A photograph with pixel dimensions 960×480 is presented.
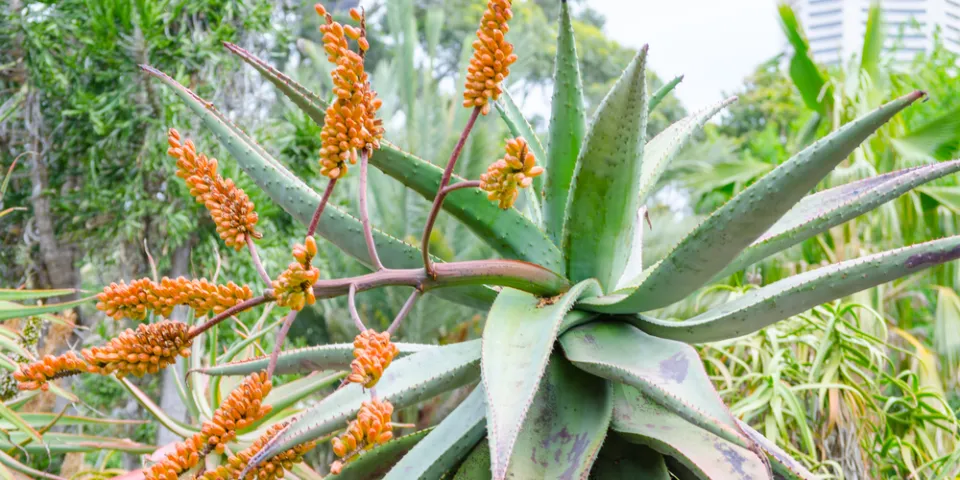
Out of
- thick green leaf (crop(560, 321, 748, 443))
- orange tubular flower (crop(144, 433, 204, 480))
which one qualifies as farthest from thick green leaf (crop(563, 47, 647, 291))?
orange tubular flower (crop(144, 433, 204, 480))

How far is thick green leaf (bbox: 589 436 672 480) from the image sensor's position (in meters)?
1.18

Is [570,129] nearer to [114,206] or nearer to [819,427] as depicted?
[819,427]

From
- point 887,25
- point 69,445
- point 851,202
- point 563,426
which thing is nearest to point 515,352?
point 563,426

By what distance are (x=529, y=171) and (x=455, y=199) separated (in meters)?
0.38

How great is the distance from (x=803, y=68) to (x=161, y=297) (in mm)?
5994

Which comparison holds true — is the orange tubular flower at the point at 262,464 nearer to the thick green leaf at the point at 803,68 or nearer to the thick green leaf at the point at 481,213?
the thick green leaf at the point at 481,213

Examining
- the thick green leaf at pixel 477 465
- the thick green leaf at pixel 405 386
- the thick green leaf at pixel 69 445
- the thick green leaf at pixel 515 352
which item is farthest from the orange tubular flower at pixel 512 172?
the thick green leaf at pixel 69 445

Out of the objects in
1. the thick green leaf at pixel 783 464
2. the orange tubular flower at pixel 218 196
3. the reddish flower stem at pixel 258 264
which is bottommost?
the thick green leaf at pixel 783 464

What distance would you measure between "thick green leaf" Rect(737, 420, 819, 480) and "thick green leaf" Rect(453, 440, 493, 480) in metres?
0.39

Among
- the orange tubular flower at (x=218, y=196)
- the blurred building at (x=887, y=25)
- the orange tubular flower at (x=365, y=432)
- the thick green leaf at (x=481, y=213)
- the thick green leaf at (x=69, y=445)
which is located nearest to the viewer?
the orange tubular flower at (x=365, y=432)

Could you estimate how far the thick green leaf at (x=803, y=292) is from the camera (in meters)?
0.99

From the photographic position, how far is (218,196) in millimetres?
971

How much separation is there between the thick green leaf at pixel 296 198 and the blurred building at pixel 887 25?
6195 mm

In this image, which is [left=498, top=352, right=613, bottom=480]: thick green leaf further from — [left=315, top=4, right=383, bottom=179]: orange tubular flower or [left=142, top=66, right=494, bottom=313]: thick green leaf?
[left=315, top=4, right=383, bottom=179]: orange tubular flower
